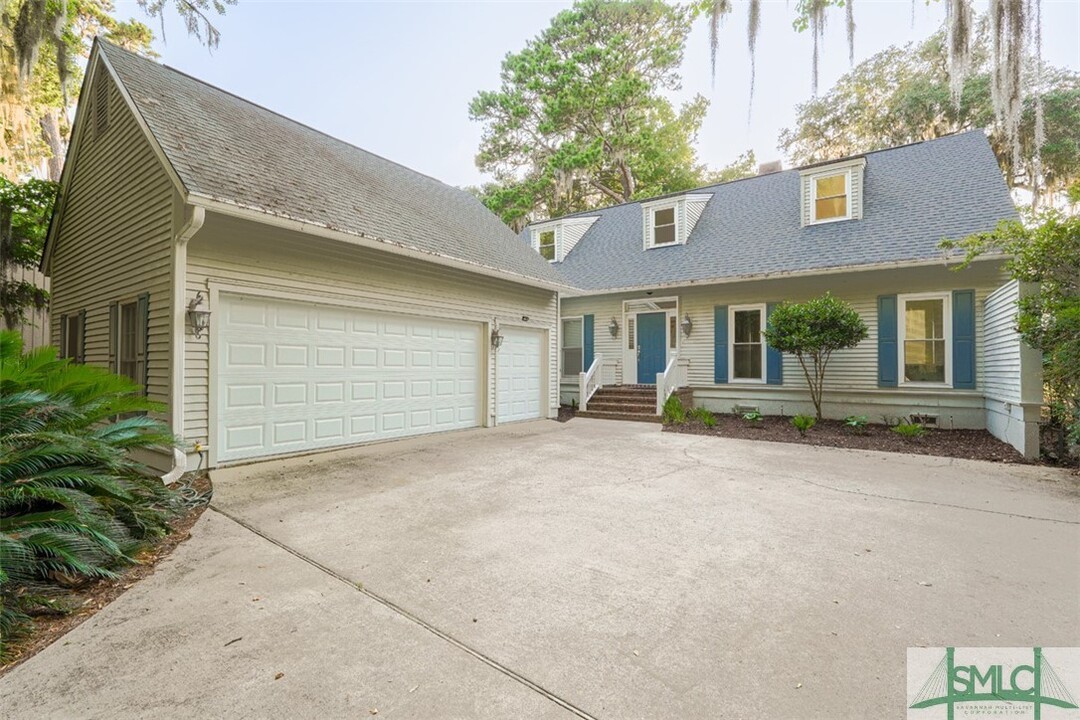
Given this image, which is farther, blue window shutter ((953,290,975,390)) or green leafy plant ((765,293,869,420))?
green leafy plant ((765,293,869,420))

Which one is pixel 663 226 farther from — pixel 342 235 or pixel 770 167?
pixel 342 235

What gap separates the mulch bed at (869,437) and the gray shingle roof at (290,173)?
4.64 meters

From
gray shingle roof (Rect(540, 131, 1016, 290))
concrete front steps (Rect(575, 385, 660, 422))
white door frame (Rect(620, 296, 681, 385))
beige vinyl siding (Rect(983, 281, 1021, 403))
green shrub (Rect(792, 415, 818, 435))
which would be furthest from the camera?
white door frame (Rect(620, 296, 681, 385))

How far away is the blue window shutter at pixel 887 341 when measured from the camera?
8781 millimetres

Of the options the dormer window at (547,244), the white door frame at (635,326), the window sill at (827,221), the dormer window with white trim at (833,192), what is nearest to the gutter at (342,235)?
the white door frame at (635,326)

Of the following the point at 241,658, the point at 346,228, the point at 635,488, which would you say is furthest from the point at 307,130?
the point at 241,658

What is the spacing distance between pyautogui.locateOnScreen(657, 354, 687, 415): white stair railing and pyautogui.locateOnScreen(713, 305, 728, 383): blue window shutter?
2.28ft

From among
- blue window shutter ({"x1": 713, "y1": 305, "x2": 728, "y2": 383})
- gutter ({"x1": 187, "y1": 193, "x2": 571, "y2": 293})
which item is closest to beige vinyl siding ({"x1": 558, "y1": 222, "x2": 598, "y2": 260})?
blue window shutter ({"x1": 713, "y1": 305, "x2": 728, "y2": 383})

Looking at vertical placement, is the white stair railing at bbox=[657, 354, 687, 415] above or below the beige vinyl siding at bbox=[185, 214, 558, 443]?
below

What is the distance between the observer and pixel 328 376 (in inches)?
251

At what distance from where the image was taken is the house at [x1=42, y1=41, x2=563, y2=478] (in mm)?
5191

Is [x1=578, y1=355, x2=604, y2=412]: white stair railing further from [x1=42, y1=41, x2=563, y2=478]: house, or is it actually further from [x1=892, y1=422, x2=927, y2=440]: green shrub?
[x1=892, y1=422, x2=927, y2=440]: green shrub

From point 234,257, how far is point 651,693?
19.4ft

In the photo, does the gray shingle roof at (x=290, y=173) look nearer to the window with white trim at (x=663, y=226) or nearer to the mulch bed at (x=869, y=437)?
the window with white trim at (x=663, y=226)
